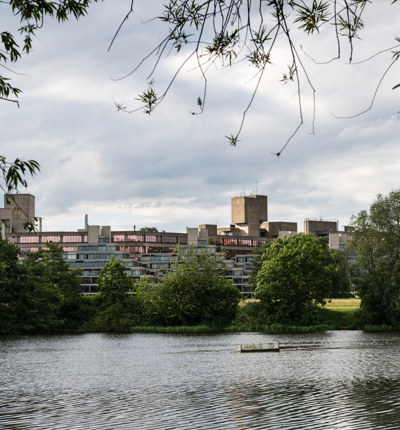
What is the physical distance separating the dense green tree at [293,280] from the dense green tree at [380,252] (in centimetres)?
857

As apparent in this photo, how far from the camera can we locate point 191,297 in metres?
113

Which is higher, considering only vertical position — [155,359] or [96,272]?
[96,272]

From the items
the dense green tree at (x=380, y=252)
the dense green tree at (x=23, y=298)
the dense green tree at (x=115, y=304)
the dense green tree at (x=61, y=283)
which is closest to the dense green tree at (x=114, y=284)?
the dense green tree at (x=115, y=304)

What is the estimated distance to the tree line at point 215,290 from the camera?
92.6 m

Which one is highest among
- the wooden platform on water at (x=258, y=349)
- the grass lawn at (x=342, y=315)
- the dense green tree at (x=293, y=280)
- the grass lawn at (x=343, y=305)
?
the dense green tree at (x=293, y=280)

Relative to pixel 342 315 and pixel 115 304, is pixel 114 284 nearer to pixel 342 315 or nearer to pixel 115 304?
pixel 115 304

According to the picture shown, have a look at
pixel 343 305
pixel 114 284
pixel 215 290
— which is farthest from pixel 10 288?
pixel 343 305

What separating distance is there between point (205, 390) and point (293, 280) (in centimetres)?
6979

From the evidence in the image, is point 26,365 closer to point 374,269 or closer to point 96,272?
point 374,269

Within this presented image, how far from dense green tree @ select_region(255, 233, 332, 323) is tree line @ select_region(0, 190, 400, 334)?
0.50ft

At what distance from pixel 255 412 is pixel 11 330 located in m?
82.2

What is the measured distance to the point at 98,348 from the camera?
69000mm

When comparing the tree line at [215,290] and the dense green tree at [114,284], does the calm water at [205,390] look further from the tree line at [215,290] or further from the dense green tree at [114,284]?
the dense green tree at [114,284]

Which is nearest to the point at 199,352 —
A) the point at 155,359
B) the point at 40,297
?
the point at 155,359
